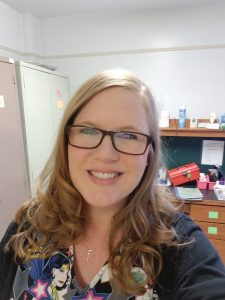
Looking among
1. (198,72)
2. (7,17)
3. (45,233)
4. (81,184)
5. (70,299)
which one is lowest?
(70,299)

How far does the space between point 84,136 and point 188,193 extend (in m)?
1.80

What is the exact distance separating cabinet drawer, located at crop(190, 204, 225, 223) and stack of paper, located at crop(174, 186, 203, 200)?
78mm

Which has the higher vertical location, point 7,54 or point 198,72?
point 7,54

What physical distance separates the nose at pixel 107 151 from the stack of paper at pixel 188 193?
5.43 ft

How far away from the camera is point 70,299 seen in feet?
2.43

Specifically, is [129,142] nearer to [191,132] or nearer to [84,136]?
[84,136]

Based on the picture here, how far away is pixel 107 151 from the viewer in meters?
0.74

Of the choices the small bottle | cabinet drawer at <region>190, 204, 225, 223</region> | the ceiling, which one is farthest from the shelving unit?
the ceiling

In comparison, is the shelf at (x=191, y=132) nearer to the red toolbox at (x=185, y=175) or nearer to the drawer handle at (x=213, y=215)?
the red toolbox at (x=185, y=175)

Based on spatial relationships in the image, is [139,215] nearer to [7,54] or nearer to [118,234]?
[118,234]

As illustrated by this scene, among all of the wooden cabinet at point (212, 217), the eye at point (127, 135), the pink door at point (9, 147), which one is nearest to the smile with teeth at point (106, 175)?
the eye at point (127, 135)

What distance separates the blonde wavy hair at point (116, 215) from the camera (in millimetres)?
753

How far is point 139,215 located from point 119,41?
2.37 m

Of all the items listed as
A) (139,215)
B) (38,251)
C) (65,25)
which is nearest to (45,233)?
(38,251)
